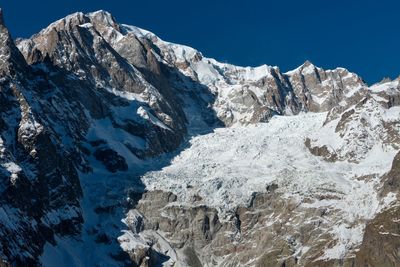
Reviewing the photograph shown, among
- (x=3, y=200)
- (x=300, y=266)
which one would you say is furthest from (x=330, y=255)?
(x=3, y=200)

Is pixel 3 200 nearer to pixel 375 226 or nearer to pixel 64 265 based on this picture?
pixel 64 265

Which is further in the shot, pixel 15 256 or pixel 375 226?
pixel 375 226

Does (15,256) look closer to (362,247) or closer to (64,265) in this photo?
(64,265)

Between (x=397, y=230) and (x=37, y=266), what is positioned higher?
(x=397, y=230)

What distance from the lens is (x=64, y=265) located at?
654ft

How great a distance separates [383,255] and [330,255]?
1125 centimetres

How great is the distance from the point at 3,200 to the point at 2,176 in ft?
22.1

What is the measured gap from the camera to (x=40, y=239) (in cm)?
19812

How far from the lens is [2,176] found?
7840 inches

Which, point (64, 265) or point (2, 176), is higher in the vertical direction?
point (2, 176)

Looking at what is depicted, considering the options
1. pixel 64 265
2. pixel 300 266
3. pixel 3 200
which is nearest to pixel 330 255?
pixel 300 266

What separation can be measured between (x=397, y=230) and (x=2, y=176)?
84.0 m

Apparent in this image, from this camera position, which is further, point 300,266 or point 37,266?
point 300,266

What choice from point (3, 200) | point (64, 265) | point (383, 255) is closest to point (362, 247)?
point (383, 255)
